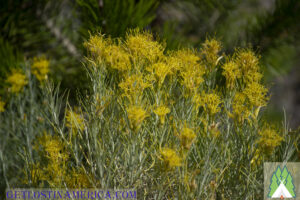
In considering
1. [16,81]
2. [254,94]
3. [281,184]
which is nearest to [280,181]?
[281,184]

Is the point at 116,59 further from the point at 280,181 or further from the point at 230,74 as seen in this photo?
the point at 280,181

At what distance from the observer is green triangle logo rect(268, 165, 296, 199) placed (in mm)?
409

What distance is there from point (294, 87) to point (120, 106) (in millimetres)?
2298

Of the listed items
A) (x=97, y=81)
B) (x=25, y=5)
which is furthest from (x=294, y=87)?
(x=97, y=81)

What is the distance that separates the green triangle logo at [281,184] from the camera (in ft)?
1.34

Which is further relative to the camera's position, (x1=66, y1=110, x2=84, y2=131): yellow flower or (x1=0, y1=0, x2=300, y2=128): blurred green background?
(x1=0, y1=0, x2=300, y2=128): blurred green background

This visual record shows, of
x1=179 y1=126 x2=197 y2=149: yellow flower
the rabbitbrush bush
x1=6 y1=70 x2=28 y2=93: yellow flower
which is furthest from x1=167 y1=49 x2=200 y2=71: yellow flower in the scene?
x1=6 y1=70 x2=28 y2=93: yellow flower

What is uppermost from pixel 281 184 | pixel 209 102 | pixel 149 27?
pixel 149 27

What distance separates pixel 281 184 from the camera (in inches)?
16.2

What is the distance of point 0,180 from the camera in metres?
0.65

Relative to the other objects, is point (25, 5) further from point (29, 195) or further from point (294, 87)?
point (294, 87)

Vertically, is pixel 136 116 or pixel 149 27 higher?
pixel 149 27

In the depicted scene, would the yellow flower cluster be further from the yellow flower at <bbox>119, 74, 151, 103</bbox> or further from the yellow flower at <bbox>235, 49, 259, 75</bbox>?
the yellow flower at <bbox>235, 49, 259, 75</bbox>

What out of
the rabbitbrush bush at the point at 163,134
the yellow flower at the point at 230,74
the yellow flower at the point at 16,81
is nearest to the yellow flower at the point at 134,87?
the rabbitbrush bush at the point at 163,134
